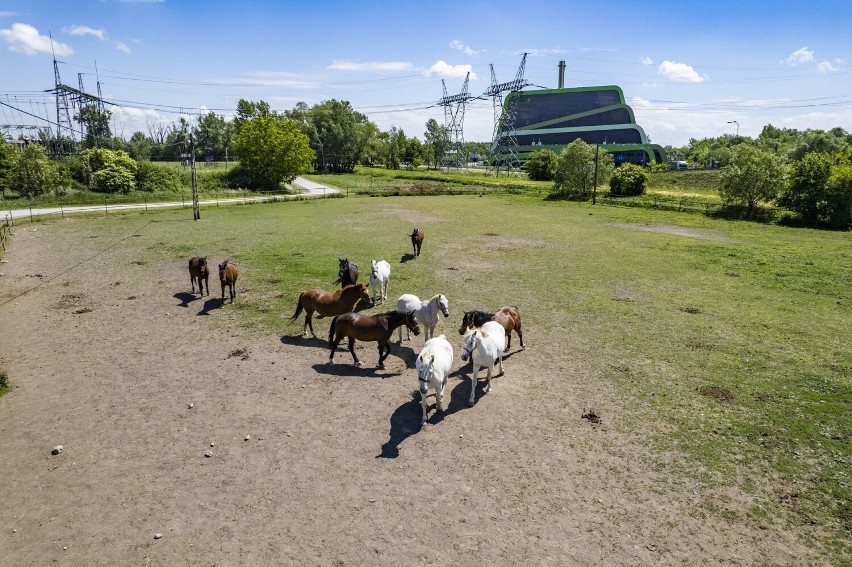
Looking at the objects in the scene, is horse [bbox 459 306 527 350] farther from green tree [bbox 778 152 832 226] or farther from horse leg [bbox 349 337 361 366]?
green tree [bbox 778 152 832 226]

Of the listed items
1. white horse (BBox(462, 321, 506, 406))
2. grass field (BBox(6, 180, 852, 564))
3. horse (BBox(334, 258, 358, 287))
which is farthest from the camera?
horse (BBox(334, 258, 358, 287))

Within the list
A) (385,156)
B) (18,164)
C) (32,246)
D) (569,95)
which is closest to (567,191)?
(32,246)

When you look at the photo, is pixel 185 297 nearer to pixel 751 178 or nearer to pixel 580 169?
pixel 751 178

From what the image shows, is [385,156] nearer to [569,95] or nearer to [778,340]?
[569,95]

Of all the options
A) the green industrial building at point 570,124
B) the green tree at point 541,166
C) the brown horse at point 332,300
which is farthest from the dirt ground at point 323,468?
the green industrial building at point 570,124

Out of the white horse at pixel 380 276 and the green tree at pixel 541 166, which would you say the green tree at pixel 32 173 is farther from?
the green tree at pixel 541 166

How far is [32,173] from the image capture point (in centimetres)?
4462

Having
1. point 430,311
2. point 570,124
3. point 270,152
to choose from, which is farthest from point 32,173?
point 570,124

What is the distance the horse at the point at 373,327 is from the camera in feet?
37.9

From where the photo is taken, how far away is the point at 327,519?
7027 mm

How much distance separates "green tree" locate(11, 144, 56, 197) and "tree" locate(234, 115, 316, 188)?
21.2 metres

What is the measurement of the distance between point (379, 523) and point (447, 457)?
6.38 ft

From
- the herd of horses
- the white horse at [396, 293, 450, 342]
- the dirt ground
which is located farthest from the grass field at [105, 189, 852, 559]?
the white horse at [396, 293, 450, 342]

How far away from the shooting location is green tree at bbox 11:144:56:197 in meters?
44.2
